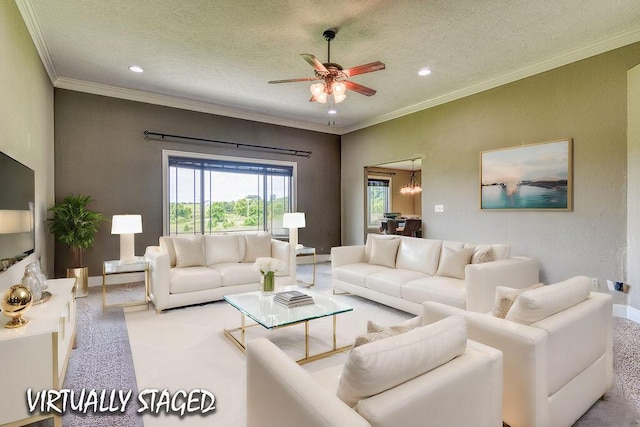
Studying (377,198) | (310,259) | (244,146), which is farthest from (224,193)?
(377,198)

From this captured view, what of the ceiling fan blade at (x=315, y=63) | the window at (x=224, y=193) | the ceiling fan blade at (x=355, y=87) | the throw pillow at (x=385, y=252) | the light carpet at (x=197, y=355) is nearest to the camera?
the light carpet at (x=197, y=355)

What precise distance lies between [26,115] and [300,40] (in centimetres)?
281

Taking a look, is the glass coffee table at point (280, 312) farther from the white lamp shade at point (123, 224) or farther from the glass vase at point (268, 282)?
the white lamp shade at point (123, 224)

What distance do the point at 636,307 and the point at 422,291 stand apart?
2166mm

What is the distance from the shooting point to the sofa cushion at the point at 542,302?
158 centimetres

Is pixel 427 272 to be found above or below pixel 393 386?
below

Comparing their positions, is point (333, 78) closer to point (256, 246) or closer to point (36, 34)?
point (256, 246)

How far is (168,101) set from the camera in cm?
530

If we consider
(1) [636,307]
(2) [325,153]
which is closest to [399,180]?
(2) [325,153]

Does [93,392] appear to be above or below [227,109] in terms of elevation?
below

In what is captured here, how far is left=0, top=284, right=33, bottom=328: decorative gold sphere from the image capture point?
1702 millimetres

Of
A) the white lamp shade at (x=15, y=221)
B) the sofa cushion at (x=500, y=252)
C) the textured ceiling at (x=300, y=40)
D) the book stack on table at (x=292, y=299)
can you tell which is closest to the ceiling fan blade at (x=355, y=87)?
the textured ceiling at (x=300, y=40)

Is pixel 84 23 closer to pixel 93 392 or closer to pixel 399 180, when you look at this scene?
pixel 93 392

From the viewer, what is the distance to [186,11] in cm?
296
